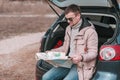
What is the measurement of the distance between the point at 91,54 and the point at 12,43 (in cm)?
820

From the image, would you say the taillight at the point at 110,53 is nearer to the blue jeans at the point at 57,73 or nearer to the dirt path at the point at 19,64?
the blue jeans at the point at 57,73

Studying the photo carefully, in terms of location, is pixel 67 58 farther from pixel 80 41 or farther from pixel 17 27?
pixel 17 27

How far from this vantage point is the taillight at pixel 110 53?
15.0 ft

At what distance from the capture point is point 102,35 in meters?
5.52

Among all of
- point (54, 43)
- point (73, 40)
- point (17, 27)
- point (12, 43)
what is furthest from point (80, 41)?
point (17, 27)

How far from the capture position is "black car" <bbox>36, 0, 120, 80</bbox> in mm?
4609

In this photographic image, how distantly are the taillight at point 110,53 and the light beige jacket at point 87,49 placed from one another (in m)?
0.08

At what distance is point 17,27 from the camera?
17641 mm

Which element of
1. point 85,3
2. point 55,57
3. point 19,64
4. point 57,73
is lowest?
point 19,64

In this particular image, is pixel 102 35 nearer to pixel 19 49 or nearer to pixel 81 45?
pixel 81 45

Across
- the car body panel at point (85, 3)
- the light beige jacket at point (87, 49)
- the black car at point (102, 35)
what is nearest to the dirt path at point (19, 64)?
the black car at point (102, 35)

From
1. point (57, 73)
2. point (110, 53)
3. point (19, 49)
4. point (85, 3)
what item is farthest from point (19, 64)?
point (110, 53)

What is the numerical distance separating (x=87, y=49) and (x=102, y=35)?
2.99ft

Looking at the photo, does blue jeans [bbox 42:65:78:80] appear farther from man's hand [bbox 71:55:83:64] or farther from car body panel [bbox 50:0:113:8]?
car body panel [bbox 50:0:113:8]
